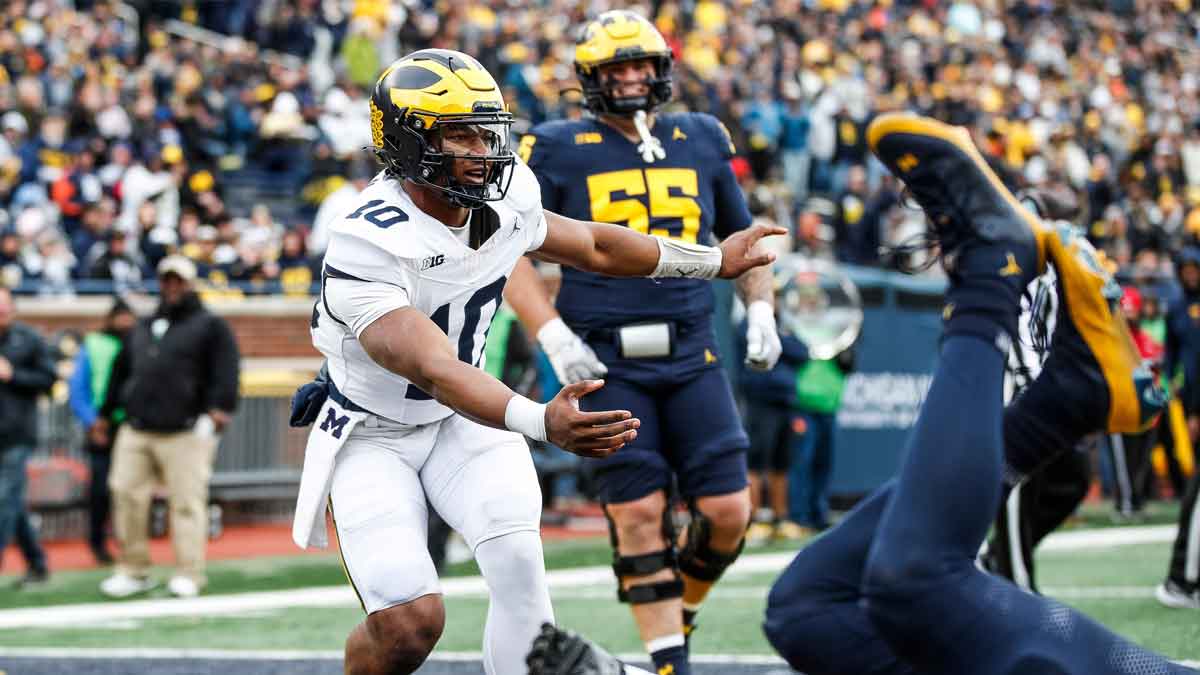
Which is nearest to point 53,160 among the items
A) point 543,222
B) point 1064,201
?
point 1064,201

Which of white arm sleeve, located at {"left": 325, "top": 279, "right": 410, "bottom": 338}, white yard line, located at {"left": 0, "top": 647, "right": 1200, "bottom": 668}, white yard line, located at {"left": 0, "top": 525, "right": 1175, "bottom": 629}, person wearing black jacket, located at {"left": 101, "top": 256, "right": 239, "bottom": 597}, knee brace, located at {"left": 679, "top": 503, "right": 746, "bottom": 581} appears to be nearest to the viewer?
white arm sleeve, located at {"left": 325, "top": 279, "right": 410, "bottom": 338}

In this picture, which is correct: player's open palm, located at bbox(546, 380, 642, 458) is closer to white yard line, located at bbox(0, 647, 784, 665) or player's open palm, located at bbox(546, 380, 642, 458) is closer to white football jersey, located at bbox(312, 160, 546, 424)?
white football jersey, located at bbox(312, 160, 546, 424)

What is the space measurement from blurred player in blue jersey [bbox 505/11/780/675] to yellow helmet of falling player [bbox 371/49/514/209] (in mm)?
1349

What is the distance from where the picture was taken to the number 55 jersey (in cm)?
591

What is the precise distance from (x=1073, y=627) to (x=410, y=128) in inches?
79.5

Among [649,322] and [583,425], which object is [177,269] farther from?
[583,425]

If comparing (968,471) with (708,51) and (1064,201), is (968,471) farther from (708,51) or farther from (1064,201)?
(708,51)

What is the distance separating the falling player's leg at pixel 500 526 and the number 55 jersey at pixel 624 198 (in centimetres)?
139

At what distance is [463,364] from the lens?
4133 millimetres

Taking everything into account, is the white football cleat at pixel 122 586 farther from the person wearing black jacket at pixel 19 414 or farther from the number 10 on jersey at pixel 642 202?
the number 10 on jersey at pixel 642 202

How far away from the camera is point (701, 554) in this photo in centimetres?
595

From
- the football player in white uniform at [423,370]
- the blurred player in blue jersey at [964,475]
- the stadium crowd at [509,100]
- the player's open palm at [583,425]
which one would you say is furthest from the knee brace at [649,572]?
the stadium crowd at [509,100]

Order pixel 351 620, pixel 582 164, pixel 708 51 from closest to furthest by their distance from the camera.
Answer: pixel 582 164, pixel 351 620, pixel 708 51

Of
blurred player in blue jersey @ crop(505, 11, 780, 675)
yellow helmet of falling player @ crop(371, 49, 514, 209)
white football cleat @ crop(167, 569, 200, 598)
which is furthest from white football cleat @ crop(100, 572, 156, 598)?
yellow helmet of falling player @ crop(371, 49, 514, 209)
